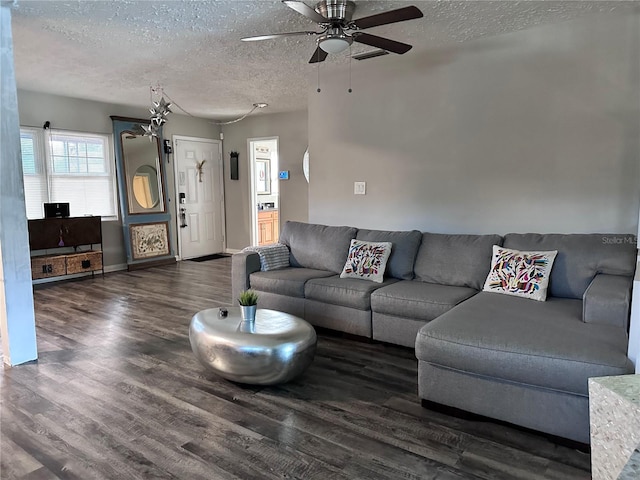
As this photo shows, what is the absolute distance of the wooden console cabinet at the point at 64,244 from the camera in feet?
18.0

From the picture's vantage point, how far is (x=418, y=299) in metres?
3.19

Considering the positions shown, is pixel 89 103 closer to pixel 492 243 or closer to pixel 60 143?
pixel 60 143

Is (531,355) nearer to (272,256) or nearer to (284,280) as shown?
(284,280)

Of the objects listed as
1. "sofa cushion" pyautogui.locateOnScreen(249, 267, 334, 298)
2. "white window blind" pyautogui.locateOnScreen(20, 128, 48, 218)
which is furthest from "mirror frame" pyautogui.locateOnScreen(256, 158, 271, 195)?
"sofa cushion" pyautogui.locateOnScreen(249, 267, 334, 298)

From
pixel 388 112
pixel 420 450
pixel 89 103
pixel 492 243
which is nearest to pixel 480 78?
pixel 388 112

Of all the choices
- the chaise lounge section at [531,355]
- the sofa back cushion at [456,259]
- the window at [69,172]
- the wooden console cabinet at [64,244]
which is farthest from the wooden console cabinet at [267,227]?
the chaise lounge section at [531,355]

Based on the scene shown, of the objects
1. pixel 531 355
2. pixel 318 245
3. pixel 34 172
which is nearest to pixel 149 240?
pixel 34 172

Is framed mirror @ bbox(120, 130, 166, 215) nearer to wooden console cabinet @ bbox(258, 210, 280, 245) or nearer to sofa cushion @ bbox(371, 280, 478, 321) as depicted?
wooden console cabinet @ bbox(258, 210, 280, 245)

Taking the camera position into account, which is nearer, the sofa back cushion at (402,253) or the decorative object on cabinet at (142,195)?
the sofa back cushion at (402,253)

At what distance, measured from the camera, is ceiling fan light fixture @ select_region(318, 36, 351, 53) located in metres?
2.68

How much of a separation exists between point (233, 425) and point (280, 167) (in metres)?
5.45

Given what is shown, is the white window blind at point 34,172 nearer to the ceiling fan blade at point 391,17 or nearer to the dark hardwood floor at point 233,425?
the dark hardwood floor at point 233,425

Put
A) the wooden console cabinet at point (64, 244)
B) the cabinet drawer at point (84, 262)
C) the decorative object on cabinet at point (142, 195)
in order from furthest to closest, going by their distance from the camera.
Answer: the decorative object on cabinet at point (142, 195)
the cabinet drawer at point (84, 262)
the wooden console cabinet at point (64, 244)

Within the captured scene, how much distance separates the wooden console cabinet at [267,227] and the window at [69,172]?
252cm
